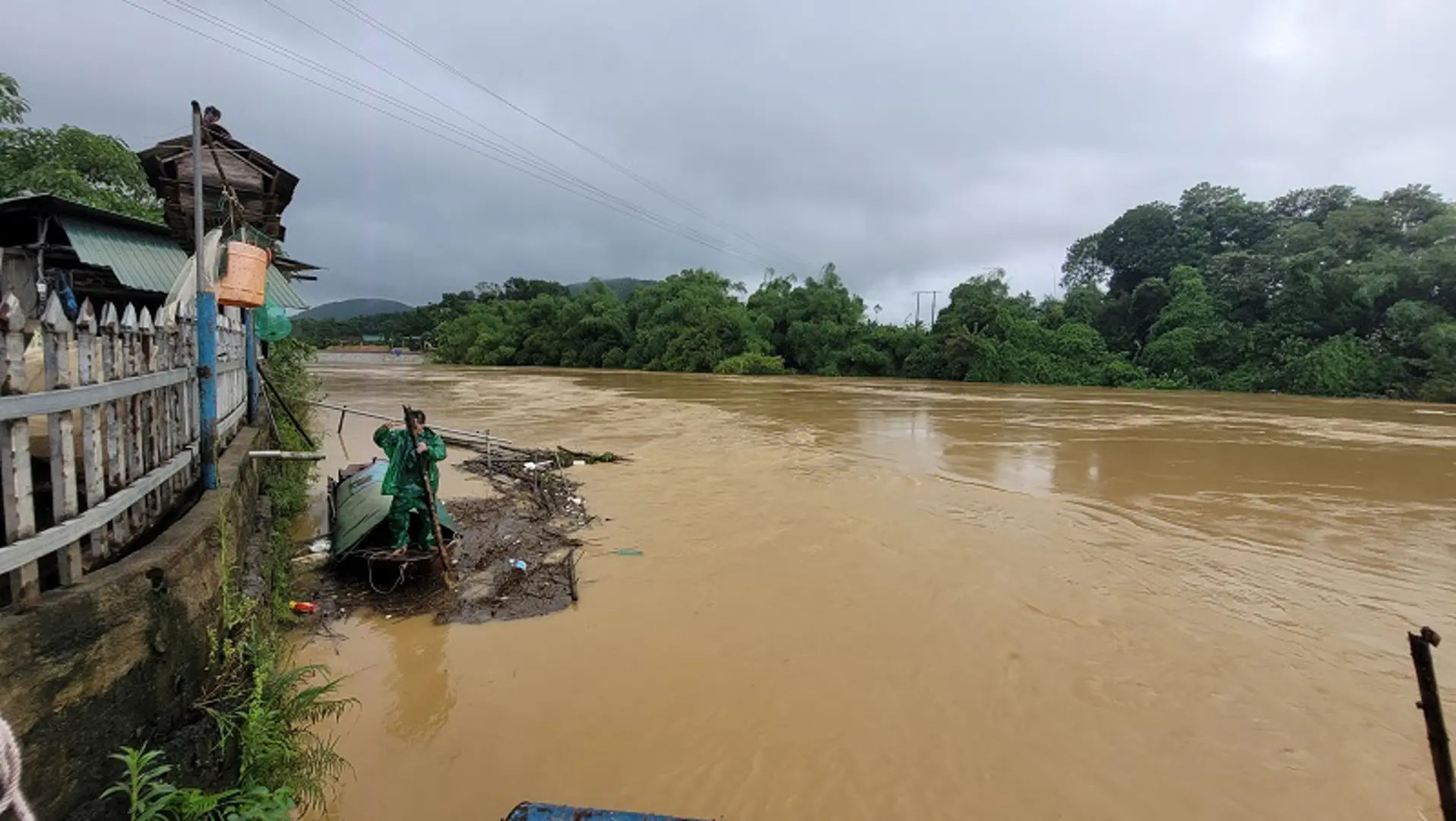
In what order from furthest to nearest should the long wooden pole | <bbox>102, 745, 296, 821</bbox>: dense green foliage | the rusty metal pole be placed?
the long wooden pole
<bbox>102, 745, 296, 821</bbox>: dense green foliage
the rusty metal pole

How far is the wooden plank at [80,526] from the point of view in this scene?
83.4 inches

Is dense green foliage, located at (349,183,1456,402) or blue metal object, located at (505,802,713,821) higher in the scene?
dense green foliage, located at (349,183,1456,402)

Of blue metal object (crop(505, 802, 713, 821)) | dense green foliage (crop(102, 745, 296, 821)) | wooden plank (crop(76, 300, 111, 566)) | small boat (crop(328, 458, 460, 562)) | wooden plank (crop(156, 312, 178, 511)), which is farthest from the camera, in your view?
small boat (crop(328, 458, 460, 562))

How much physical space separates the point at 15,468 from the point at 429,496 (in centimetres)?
339

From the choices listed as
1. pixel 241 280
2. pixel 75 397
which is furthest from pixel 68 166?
pixel 75 397

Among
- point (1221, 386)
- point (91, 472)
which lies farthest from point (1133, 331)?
point (91, 472)

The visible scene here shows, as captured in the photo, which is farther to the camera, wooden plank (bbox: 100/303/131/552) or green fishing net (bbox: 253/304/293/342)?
green fishing net (bbox: 253/304/293/342)

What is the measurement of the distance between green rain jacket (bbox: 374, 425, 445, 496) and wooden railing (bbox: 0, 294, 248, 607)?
1.56m

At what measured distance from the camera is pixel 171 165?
5.75m

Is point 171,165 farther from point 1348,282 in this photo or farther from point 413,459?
point 1348,282

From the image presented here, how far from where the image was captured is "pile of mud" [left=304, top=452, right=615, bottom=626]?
227 inches

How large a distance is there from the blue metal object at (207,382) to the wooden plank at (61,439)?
5.81ft

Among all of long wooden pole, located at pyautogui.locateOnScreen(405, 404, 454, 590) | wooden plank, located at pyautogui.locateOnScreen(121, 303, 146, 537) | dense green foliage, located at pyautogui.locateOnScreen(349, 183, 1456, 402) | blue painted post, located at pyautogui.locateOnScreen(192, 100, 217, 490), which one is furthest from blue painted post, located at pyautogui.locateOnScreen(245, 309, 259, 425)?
dense green foliage, located at pyautogui.locateOnScreen(349, 183, 1456, 402)

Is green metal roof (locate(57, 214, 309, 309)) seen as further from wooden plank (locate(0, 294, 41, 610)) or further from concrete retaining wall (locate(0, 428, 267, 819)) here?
wooden plank (locate(0, 294, 41, 610))
